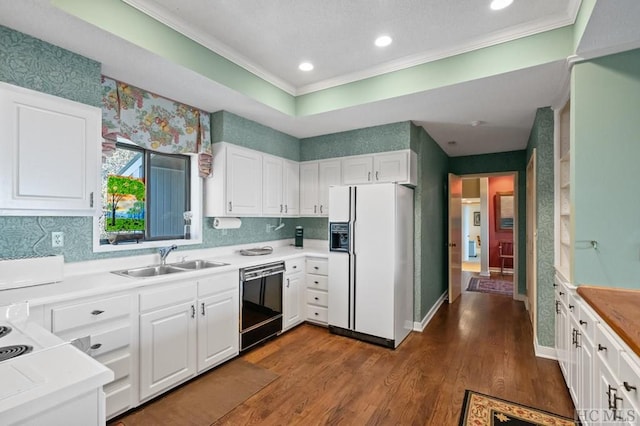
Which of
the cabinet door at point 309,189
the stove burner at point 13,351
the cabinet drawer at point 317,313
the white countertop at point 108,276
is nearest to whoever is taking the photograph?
the stove burner at point 13,351

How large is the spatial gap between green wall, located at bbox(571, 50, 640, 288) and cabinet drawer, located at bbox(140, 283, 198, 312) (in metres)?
2.81

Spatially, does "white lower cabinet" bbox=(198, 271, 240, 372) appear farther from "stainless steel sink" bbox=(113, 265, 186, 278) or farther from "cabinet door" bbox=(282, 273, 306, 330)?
"cabinet door" bbox=(282, 273, 306, 330)

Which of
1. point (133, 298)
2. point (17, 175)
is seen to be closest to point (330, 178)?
point (133, 298)

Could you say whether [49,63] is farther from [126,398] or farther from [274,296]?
[274,296]

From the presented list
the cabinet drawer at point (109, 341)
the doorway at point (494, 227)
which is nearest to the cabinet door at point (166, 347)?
the cabinet drawer at point (109, 341)

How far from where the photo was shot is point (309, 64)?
2900 mm

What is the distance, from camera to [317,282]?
3816 mm

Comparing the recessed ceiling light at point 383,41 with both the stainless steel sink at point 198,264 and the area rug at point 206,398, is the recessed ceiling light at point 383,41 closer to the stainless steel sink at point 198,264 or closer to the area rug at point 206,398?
the stainless steel sink at point 198,264

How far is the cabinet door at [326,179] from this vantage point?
409 cm

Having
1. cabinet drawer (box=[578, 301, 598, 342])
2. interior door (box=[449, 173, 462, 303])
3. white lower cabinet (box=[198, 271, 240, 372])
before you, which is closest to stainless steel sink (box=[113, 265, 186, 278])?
white lower cabinet (box=[198, 271, 240, 372])

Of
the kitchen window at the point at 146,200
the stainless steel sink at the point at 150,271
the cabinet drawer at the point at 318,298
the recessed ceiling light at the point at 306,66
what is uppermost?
the recessed ceiling light at the point at 306,66

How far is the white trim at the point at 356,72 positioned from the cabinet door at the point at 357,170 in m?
1.01

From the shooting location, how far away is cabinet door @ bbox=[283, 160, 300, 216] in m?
4.19

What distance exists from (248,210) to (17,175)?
1.99 meters
